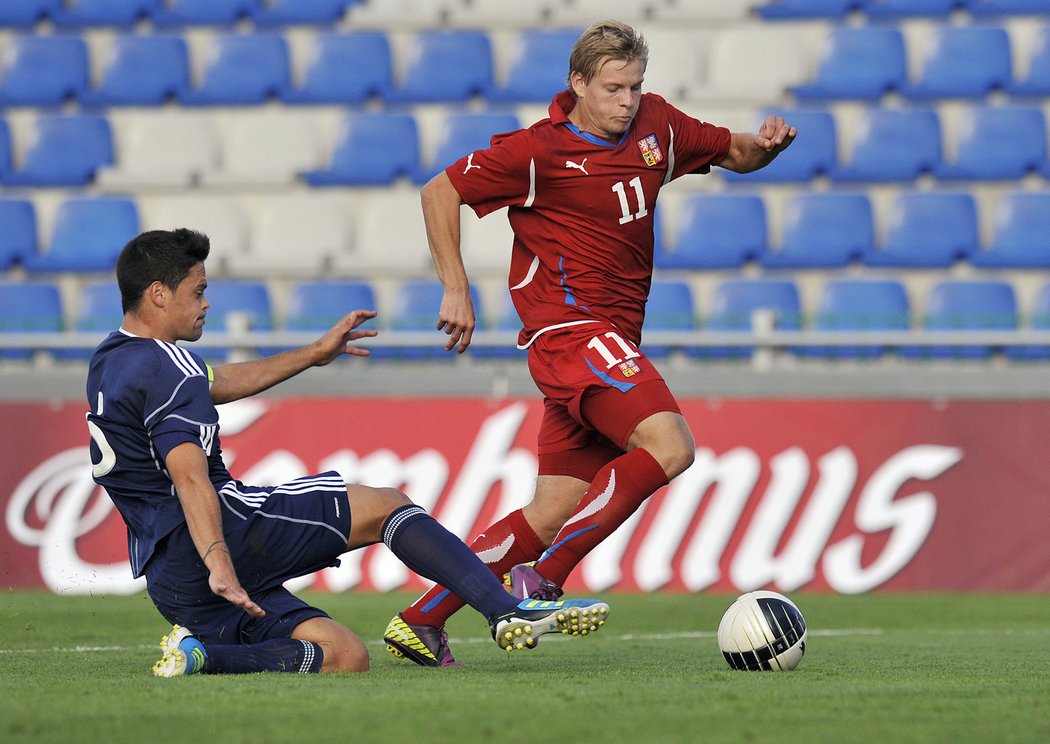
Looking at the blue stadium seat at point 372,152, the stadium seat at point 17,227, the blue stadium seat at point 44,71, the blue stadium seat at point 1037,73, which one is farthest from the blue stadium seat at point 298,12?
the blue stadium seat at point 1037,73

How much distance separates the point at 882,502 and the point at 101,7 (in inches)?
340

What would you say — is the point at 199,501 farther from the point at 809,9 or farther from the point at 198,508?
the point at 809,9

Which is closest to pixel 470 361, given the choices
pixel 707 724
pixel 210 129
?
pixel 210 129

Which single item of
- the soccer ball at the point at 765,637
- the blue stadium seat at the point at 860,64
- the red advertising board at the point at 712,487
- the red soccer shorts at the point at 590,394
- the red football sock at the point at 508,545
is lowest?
the red advertising board at the point at 712,487

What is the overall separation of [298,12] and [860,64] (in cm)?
494

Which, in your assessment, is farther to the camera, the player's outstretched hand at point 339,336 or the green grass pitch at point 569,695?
the player's outstretched hand at point 339,336

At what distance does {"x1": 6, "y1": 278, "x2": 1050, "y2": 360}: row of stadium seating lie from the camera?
9.71 m

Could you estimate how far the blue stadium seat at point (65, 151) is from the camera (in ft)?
40.5

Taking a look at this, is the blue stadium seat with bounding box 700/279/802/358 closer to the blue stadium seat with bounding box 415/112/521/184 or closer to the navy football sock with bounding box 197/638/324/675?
the blue stadium seat with bounding box 415/112/521/184

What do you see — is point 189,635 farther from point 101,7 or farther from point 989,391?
point 101,7

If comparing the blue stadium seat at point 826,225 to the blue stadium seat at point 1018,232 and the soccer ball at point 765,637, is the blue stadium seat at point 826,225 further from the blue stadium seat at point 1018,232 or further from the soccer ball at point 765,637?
the soccer ball at point 765,637

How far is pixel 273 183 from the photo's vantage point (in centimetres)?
1202

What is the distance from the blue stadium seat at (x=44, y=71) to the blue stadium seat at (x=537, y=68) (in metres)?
3.68

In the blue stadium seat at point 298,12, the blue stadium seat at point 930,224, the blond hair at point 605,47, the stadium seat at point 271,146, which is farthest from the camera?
the blue stadium seat at point 298,12
